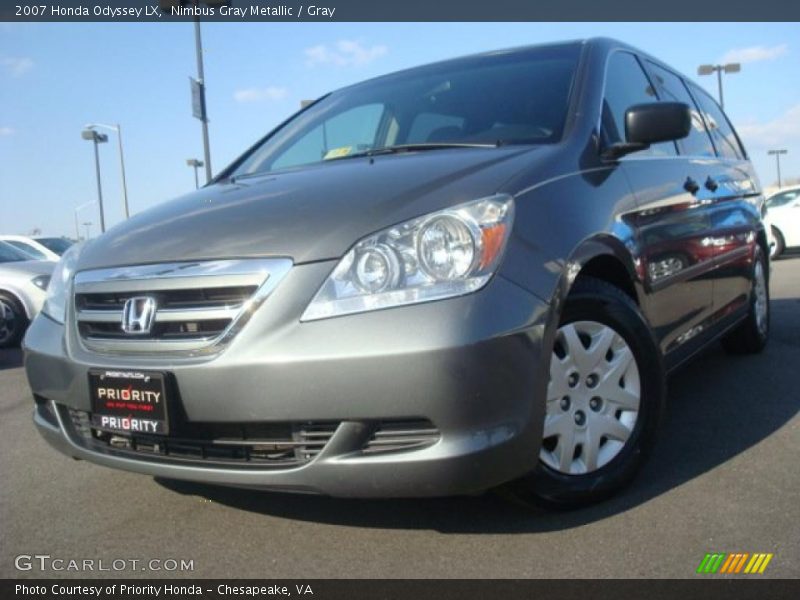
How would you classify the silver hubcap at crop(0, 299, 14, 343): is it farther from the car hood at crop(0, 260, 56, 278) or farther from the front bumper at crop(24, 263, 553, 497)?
the front bumper at crop(24, 263, 553, 497)

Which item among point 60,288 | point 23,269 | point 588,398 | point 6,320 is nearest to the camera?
point 588,398

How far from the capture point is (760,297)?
5020 mm

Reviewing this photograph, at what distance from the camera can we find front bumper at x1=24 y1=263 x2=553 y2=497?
2027 millimetres

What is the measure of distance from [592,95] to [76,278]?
2.09m

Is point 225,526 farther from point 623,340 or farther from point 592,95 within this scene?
point 592,95

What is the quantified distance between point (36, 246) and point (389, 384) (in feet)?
34.7

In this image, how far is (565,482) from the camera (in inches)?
95.4

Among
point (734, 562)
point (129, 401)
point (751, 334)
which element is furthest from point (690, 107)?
point (129, 401)

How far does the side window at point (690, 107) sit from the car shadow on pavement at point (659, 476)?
4.24ft

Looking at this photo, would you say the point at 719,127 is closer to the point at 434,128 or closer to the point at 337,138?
the point at 434,128

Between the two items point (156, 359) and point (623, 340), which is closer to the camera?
point (156, 359)

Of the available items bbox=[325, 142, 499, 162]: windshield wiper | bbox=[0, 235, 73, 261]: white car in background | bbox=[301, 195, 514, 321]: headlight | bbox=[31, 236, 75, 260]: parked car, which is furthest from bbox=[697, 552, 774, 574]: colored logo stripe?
bbox=[31, 236, 75, 260]: parked car

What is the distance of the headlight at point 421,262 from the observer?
210 centimetres
